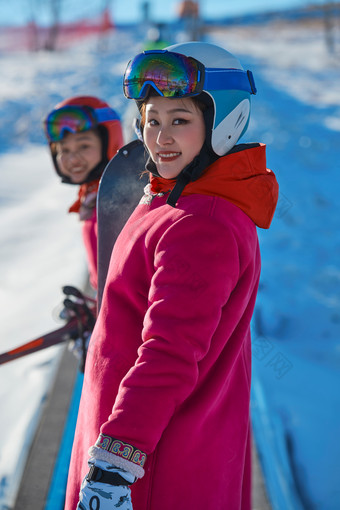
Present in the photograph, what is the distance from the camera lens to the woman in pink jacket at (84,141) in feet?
8.51

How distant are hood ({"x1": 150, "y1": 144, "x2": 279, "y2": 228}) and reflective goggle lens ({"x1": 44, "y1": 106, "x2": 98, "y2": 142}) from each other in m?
1.30

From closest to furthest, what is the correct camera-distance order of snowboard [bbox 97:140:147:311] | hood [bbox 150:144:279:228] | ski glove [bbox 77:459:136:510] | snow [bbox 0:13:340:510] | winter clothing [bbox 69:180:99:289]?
ski glove [bbox 77:459:136:510], hood [bbox 150:144:279:228], snowboard [bbox 97:140:147:311], winter clothing [bbox 69:180:99:289], snow [bbox 0:13:340:510]

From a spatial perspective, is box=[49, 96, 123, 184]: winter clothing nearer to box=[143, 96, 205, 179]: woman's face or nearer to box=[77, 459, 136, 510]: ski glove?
box=[143, 96, 205, 179]: woman's face

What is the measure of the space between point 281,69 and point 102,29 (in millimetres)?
12458

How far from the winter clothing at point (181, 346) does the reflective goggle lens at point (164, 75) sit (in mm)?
246

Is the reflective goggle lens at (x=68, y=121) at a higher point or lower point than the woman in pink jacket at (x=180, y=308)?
higher

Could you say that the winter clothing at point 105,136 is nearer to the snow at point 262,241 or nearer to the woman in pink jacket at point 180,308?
the snow at point 262,241

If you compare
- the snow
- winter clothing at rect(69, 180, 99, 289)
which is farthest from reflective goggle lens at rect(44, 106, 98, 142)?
the snow

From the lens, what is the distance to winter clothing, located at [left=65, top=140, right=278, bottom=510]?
128 centimetres

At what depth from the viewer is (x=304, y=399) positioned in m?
3.12

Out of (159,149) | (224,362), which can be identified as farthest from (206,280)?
(159,149)

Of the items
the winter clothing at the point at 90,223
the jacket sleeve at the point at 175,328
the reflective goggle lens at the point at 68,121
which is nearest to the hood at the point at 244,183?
the jacket sleeve at the point at 175,328

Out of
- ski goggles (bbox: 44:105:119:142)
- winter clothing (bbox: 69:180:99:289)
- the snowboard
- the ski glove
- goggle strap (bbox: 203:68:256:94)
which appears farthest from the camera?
ski goggles (bbox: 44:105:119:142)

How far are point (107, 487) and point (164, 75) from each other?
1.15 metres
